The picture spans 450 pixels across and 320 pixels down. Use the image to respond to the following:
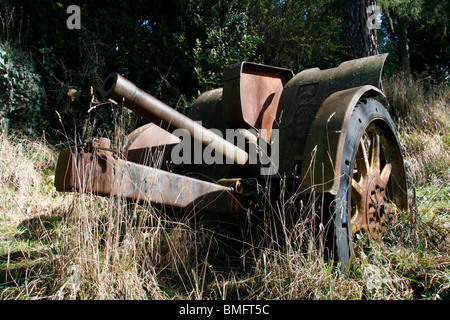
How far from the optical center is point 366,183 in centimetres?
265

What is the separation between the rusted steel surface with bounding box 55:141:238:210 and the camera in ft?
6.33

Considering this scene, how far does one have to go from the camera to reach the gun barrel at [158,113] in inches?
88.5

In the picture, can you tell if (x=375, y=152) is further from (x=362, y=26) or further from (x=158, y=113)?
(x=362, y=26)

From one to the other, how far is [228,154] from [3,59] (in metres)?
4.51

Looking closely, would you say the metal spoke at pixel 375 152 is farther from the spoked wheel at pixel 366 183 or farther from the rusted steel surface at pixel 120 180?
the rusted steel surface at pixel 120 180

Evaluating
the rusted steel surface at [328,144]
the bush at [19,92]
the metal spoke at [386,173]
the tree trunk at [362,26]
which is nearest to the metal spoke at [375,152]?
the metal spoke at [386,173]

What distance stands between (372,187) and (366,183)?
70mm

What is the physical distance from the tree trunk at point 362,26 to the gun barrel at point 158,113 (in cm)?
389

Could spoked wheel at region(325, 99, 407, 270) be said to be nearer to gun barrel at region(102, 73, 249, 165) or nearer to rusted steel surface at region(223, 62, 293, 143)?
rusted steel surface at region(223, 62, 293, 143)

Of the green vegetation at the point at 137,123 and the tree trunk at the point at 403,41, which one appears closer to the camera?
the green vegetation at the point at 137,123

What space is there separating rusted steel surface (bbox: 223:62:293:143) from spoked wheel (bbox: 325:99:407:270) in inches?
26.3

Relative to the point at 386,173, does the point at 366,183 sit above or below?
below

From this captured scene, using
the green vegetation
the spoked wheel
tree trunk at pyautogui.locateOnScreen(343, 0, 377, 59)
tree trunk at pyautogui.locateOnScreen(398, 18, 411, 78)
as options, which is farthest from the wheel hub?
tree trunk at pyautogui.locateOnScreen(398, 18, 411, 78)

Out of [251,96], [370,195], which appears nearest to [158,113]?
[251,96]
